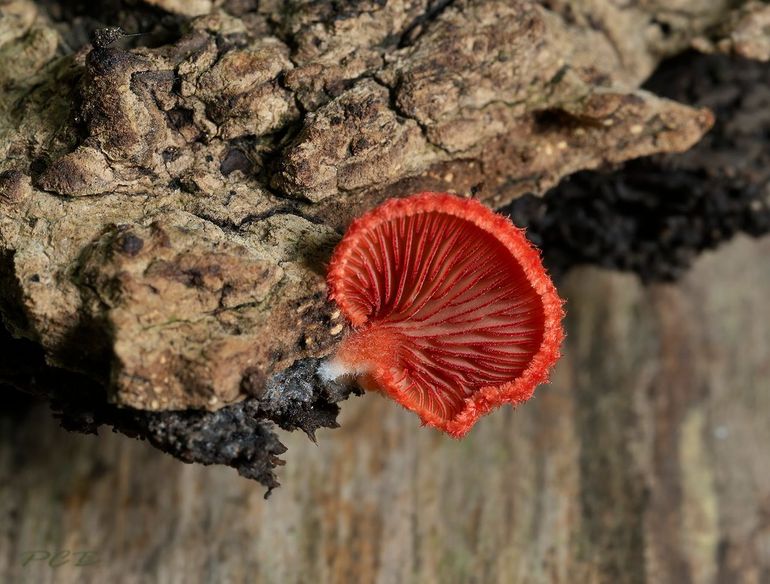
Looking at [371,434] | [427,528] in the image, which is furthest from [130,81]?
[427,528]

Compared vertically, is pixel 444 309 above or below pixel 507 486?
above

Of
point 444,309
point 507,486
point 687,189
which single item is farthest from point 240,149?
point 507,486

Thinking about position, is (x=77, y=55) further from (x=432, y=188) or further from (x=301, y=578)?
(x=301, y=578)

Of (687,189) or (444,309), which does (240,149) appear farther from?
(687,189)

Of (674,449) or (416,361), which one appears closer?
(416,361)

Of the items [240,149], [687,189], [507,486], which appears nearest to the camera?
[240,149]

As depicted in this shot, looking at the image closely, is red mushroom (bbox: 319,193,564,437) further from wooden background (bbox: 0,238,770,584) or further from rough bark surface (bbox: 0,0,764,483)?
wooden background (bbox: 0,238,770,584)

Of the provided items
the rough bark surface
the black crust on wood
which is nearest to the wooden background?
Result: the black crust on wood
